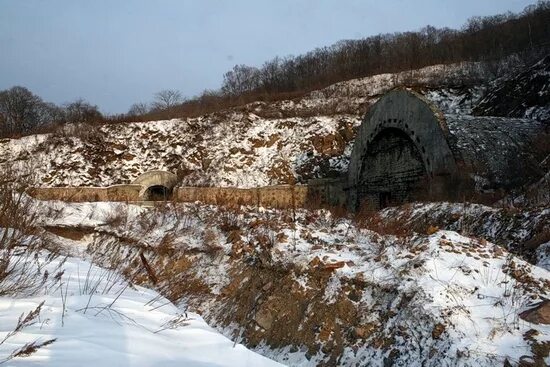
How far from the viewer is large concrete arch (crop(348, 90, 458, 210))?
1233 centimetres

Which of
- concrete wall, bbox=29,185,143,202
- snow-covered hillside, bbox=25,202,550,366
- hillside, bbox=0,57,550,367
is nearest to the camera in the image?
hillside, bbox=0,57,550,367

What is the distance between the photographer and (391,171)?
15.5 meters

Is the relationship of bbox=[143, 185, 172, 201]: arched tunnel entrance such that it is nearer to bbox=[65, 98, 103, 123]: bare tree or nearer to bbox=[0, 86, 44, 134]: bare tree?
bbox=[65, 98, 103, 123]: bare tree

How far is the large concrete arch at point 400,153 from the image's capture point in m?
12.3

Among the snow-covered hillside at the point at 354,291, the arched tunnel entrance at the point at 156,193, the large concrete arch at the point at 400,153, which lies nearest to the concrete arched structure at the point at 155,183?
the arched tunnel entrance at the point at 156,193

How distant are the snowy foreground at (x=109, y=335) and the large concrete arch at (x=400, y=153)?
32.4 ft

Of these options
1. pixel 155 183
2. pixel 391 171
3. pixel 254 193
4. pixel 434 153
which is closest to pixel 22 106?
pixel 155 183

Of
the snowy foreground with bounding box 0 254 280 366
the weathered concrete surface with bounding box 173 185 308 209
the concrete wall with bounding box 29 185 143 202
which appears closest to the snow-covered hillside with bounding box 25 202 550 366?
the snowy foreground with bounding box 0 254 280 366

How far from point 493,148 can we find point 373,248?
7.59 meters

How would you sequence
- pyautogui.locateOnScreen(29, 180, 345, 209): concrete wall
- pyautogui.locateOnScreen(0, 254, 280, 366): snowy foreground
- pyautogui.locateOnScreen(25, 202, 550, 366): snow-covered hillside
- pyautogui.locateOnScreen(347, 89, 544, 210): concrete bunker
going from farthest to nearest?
pyautogui.locateOnScreen(29, 180, 345, 209): concrete wall, pyautogui.locateOnScreen(347, 89, 544, 210): concrete bunker, pyautogui.locateOnScreen(25, 202, 550, 366): snow-covered hillside, pyautogui.locateOnScreen(0, 254, 280, 366): snowy foreground

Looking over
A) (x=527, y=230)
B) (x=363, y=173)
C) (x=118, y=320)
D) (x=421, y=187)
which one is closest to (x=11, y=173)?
(x=118, y=320)

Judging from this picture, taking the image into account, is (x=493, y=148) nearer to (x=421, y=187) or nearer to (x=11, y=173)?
(x=421, y=187)

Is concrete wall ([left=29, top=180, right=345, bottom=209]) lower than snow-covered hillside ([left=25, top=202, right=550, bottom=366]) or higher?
higher

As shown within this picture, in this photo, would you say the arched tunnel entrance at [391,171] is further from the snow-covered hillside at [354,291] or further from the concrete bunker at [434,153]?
the snow-covered hillside at [354,291]
